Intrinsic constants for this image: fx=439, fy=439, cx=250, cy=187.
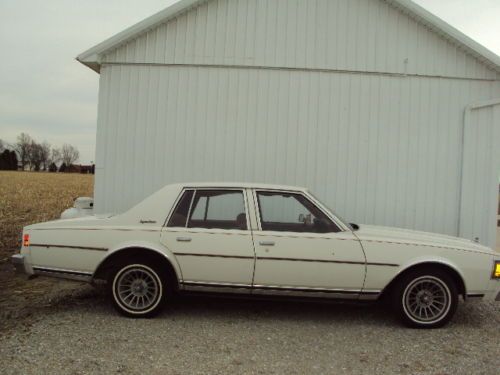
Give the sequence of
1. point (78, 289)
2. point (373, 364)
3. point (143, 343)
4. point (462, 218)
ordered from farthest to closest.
→ point (462, 218) < point (78, 289) < point (143, 343) < point (373, 364)

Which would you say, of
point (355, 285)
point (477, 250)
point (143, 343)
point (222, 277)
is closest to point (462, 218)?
point (477, 250)

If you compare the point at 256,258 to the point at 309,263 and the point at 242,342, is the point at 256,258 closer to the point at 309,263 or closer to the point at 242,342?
the point at 309,263

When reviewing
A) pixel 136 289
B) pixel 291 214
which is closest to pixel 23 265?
pixel 136 289

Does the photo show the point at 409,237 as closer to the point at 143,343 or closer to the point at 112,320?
the point at 143,343

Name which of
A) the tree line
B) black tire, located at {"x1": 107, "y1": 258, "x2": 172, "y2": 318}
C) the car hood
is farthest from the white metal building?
the tree line

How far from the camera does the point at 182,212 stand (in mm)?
4652

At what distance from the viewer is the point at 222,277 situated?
448 cm

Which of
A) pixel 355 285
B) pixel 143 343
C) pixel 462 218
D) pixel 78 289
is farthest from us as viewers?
pixel 462 218

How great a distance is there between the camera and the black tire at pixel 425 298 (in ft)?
14.5

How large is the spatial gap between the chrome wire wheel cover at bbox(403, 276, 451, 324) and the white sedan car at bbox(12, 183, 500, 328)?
1 centimetres

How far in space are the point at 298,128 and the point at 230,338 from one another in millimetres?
4119

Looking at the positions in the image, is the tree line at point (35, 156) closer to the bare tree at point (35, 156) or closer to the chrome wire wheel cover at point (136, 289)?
the bare tree at point (35, 156)

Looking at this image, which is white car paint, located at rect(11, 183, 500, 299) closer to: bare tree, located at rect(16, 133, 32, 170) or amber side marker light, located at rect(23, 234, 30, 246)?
amber side marker light, located at rect(23, 234, 30, 246)

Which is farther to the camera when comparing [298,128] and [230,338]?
[298,128]
